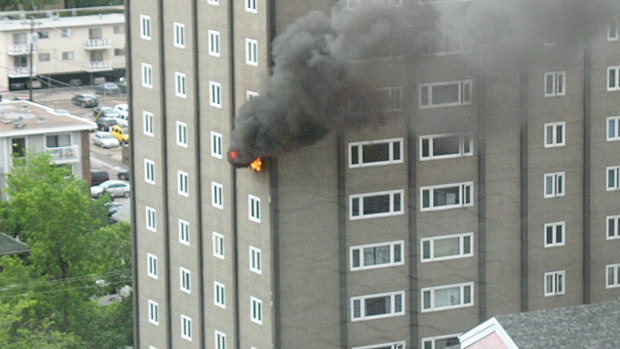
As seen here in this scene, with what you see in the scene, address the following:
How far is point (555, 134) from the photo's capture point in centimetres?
4322

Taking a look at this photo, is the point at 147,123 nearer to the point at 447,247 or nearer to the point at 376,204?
the point at 376,204

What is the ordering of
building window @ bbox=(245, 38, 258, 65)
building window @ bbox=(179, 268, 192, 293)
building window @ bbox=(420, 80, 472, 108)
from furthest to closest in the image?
building window @ bbox=(179, 268, 192, 293) → building window @ bbox=(420, 80, 472, 108) → building window @ bbox=(245, 38, 258, 65)

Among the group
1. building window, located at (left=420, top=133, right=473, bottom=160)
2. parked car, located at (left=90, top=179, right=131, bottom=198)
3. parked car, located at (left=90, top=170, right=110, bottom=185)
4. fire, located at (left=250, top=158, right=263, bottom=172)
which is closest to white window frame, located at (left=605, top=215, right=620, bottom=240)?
building window, located at (left=420, top=133, right=473, bottom=160)

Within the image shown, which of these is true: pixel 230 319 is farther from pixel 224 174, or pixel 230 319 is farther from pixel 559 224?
pixel 559 224

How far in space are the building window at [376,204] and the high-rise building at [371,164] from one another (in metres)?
0.05

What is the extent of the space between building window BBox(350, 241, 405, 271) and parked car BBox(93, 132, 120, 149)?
4462 centimetres

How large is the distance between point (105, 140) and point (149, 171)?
40454mm

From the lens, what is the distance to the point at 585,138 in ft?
143

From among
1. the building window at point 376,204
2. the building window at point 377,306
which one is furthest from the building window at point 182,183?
the building window at point 377,306

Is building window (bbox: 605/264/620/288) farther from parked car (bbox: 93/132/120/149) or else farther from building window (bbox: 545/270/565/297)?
parked car (bbox: 93/132/120/149)

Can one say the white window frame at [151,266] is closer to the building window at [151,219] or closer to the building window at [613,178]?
the building window at [151,219]

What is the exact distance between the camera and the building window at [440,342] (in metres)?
42.5

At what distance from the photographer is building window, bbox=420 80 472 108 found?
1626 inches

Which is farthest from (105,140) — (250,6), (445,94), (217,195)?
(250,6)
